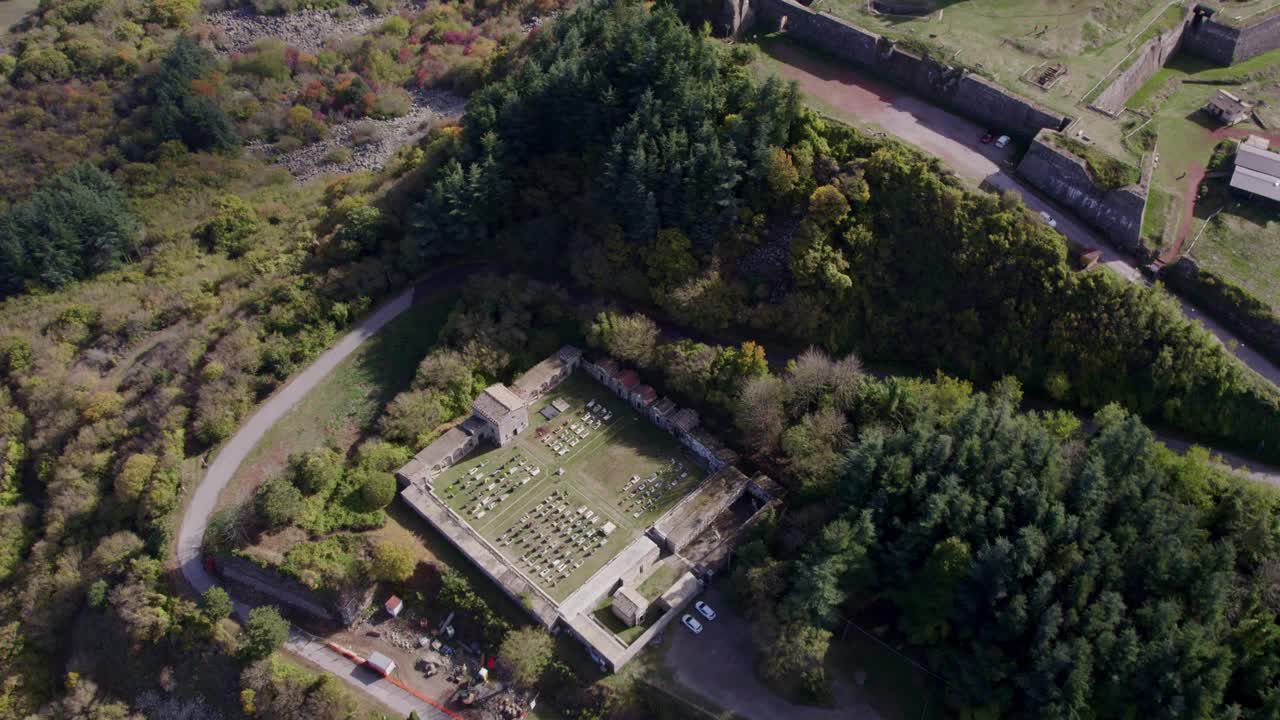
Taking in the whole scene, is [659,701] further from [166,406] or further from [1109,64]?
[1109,64]

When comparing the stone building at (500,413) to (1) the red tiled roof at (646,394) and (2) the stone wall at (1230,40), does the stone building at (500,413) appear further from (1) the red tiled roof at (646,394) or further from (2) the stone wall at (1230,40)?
(2) the stone wall at (1230,40)

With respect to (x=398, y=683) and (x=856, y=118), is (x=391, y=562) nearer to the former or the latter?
(x=398, y=683)

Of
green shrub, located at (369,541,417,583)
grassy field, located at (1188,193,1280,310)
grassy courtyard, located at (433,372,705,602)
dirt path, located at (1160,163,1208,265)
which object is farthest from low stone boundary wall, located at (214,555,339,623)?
Result: grassy field, located at (1188,193,1280,310)

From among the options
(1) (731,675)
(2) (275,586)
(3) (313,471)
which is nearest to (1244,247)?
(1) (731,675)

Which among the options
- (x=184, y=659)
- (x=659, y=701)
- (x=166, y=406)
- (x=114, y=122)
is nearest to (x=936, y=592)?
(x=659, y=701)

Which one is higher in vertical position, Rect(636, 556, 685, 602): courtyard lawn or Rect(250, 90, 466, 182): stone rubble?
Rect(250, 90, 466, 182): stone rubble

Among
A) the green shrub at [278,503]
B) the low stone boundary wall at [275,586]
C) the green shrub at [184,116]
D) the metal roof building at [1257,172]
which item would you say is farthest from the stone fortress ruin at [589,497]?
the green shrub at [184,116]

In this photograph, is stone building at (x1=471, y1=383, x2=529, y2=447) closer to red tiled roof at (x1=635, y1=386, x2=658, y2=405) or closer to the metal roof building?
red tiled roof at (x1=635, y1=386, x2=658, y2=405)
